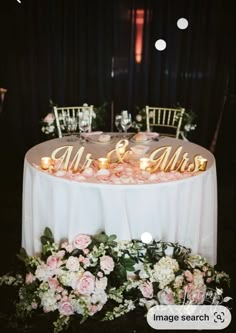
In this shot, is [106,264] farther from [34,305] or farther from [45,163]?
[45,163]

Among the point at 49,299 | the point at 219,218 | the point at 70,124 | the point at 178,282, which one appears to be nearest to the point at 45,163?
the point at 49,299

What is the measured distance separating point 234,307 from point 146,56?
3612 millimetres

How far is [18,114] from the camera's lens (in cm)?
544

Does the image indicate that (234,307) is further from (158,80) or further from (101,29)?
(101,29)

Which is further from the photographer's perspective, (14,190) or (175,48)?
(175,48)

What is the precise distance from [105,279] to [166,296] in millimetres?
357

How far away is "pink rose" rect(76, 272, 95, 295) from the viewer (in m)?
2.21

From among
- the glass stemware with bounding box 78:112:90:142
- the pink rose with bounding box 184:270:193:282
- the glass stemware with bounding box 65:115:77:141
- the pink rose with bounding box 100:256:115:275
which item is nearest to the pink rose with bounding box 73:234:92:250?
the pink rose with bounding box 100:256:115:275

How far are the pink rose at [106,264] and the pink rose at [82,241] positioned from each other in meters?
0.13

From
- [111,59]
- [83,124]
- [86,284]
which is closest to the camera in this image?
[86,284]

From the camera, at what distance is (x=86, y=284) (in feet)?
7.25

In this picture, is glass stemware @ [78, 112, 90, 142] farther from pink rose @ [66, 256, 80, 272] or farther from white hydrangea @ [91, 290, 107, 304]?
white hydrangea @ [91, 290, 107, 304]

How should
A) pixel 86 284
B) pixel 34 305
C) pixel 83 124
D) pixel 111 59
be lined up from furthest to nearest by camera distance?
pixel 111 59
pixel 83 124
pixel 34 305
pixel 86 284

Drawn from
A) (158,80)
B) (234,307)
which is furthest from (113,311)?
(158,80)
